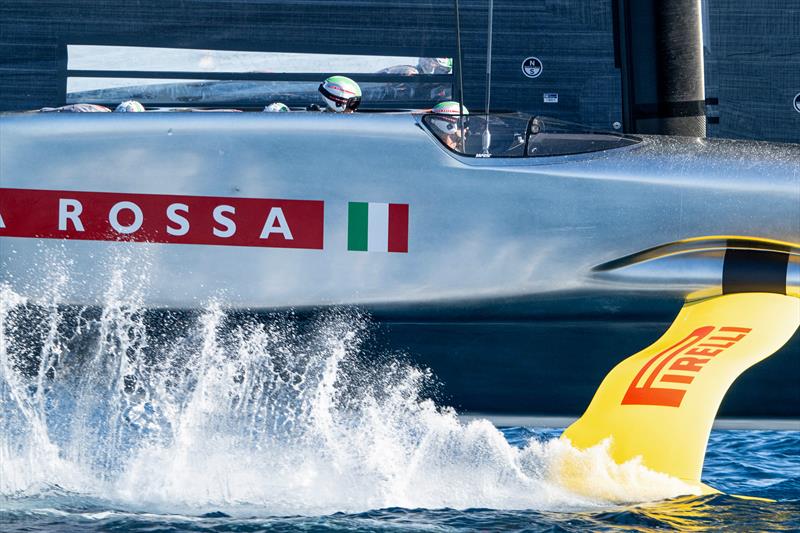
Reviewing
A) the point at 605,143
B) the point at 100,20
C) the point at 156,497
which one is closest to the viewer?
the point at 156,497

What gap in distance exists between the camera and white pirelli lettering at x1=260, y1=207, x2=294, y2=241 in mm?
3223

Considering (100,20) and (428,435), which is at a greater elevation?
(100,20)

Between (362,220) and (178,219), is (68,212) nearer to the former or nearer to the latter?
(178,219)

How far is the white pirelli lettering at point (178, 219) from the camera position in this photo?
10.6 ft

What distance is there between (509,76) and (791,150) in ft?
5.21

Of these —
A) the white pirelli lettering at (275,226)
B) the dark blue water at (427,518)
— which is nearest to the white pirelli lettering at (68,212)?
the white pirelli lettering at (275,226)

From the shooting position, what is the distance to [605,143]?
3.37 meters

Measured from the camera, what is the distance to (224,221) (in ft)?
10.6

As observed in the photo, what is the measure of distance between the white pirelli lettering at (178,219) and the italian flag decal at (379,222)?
0.42 m

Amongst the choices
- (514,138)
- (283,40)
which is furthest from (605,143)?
(283,40)

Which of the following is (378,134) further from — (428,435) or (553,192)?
(428,435)

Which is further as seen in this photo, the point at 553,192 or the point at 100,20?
the point at 100,20

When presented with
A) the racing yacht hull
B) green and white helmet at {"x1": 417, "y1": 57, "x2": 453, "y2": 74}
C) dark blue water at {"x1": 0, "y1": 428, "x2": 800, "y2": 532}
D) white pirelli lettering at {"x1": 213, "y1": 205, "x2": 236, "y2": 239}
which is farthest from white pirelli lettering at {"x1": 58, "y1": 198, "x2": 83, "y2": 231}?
green and white helmet at {"x1": 417, "y1": 57, "x2": 453, "y2": 74}

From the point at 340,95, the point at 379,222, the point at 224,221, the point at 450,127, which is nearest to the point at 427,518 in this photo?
the point at 379,222
